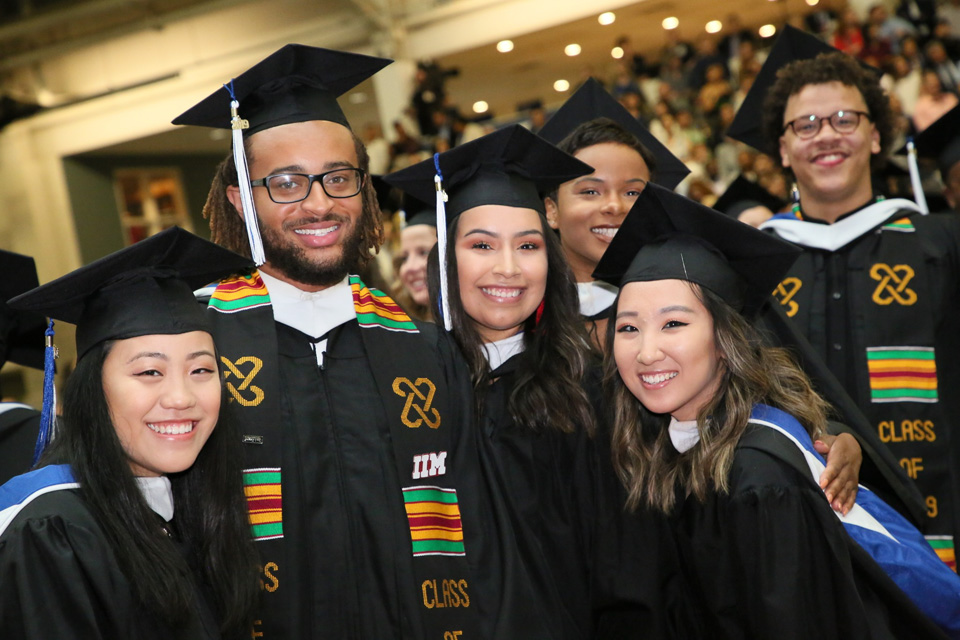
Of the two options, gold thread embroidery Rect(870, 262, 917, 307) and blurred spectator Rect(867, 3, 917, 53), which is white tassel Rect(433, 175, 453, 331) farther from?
blurred spectator Rect(867, 3, 917, 53)

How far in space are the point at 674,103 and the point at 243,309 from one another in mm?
10887

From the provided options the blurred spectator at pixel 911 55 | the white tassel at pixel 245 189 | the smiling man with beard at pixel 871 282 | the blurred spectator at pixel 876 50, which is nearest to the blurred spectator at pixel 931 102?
the blurred spectator at pixel 911 55

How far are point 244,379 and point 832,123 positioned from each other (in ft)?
8.65

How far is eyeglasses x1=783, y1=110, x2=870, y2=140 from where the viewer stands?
12.5ft

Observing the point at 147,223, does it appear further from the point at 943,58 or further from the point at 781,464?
the point at 781,464

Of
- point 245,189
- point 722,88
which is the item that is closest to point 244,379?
point 245,189

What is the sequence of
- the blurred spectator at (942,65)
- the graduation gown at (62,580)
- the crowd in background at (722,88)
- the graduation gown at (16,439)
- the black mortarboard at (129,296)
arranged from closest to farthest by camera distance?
the graduation gown at (62,580)
the black mortarboard at (129,296)
the graduation gown at (16,439)
the blurred spectator at (942,65)
the crowd in background at (722,88)

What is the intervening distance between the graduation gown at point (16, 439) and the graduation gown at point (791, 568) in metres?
2.59

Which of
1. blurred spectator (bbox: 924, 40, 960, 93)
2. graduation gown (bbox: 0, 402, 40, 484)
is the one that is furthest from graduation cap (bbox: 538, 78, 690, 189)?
blurred spectator (bbox: 924, 40, 960, 93)

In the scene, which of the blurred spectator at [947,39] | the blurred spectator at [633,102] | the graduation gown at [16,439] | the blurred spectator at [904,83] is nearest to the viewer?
the graduation gown at [16,439]

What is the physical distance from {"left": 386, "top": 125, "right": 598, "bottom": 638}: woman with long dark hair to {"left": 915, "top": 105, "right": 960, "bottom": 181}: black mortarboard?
6.65 ft

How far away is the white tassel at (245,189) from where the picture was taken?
Answer: 2.82 m

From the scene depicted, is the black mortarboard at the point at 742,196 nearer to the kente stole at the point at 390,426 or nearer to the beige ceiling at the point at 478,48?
the kente stole at the point at 390,426

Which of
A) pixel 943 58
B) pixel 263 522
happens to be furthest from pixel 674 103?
pixel 263 522
